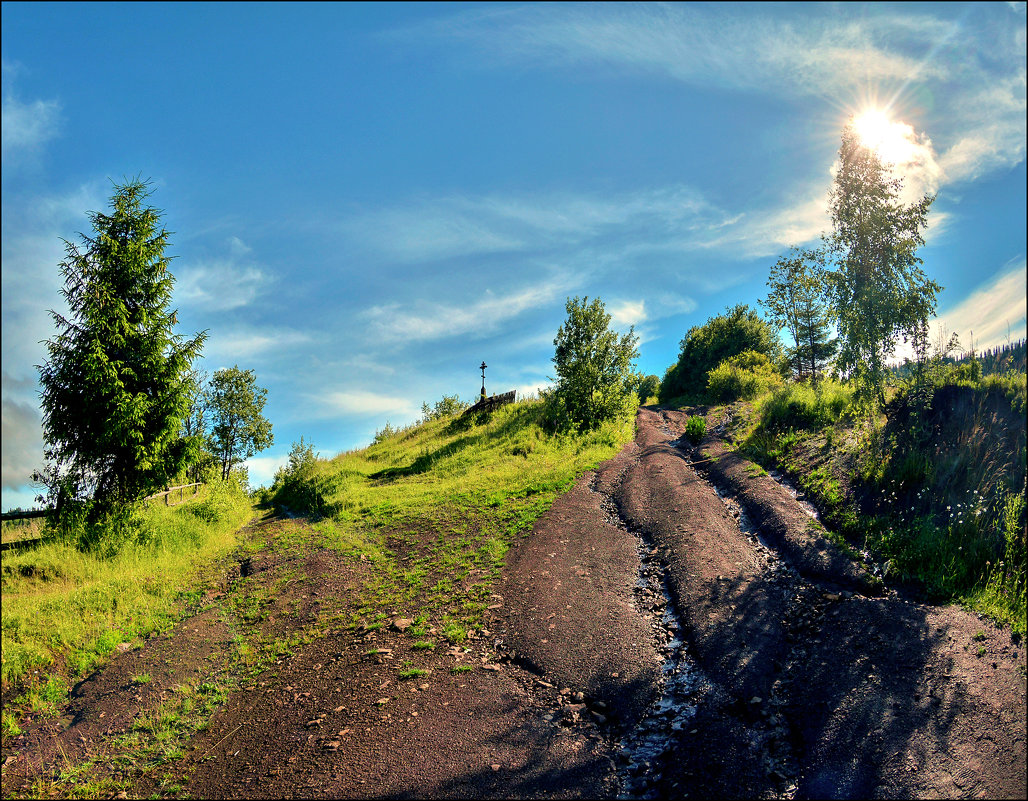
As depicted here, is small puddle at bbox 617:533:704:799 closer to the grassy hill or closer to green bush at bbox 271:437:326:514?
the grassy hill

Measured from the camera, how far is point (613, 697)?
6.37 metres

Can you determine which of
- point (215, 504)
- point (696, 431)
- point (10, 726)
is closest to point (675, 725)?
point (10, 726)

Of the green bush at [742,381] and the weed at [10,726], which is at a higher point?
the green bush at [742,381]

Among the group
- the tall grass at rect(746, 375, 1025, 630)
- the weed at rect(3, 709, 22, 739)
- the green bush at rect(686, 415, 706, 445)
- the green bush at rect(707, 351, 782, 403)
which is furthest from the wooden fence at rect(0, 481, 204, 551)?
the green bush at rect(707, 351, 782, 403)

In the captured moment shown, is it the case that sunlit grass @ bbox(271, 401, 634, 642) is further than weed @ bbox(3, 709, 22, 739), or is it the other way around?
sunlit grass @ bbox(271, 401, 634, 642)

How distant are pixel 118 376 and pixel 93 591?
608cm

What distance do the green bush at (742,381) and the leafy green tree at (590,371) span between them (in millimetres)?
11328

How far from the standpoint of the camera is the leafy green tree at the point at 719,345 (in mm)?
51625

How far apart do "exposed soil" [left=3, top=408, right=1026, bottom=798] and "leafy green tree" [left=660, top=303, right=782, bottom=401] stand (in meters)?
43.9

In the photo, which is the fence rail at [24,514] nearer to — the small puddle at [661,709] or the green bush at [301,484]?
the green bush at [301,484]

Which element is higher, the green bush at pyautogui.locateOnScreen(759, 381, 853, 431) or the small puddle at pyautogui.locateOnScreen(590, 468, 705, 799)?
the green bush at pyautogui.locateOnScreen(759, 381, 853, 431)

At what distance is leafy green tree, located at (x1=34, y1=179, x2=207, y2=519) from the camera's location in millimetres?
12922

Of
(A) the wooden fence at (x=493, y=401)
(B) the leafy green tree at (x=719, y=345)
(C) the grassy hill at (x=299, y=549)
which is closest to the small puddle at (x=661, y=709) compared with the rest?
(C) the grassy hill at (x=299, y=549)

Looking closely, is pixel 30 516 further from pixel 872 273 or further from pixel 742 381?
pixel 742 381
